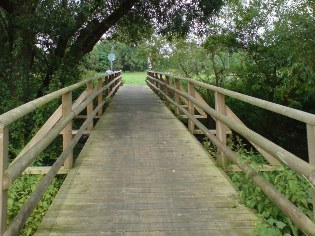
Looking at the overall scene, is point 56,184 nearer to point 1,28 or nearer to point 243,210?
point 243,210

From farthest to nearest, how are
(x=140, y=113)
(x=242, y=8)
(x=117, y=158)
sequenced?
(x=242, y=8), (x=140, y=113), (x=117, y=158)

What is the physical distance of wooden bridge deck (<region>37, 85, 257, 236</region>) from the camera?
343 centimetres

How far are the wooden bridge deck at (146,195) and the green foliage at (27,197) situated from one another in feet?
0.64

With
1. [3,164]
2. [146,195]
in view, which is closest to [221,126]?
[146,195]

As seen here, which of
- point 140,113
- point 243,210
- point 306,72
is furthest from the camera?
point 140,113

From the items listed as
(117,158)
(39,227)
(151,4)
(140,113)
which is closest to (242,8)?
(151,4)

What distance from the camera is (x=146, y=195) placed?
Answer: 4.20 m

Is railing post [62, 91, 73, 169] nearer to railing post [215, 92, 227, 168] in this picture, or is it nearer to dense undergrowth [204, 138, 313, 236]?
railing post [215, 92, 227, 168]

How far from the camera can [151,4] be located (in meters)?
14.8

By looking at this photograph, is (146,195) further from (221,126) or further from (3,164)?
(3,164)

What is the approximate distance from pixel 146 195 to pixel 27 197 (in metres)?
1.60

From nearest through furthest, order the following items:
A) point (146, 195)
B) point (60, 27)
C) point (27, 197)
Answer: point (146, 195) < point (27, 197) < point (60, 27)

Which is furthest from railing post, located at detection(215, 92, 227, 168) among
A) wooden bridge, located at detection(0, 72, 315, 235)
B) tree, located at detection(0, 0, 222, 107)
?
tree, located at detection(0, 0, 222, 107)

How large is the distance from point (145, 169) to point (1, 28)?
9161mm
